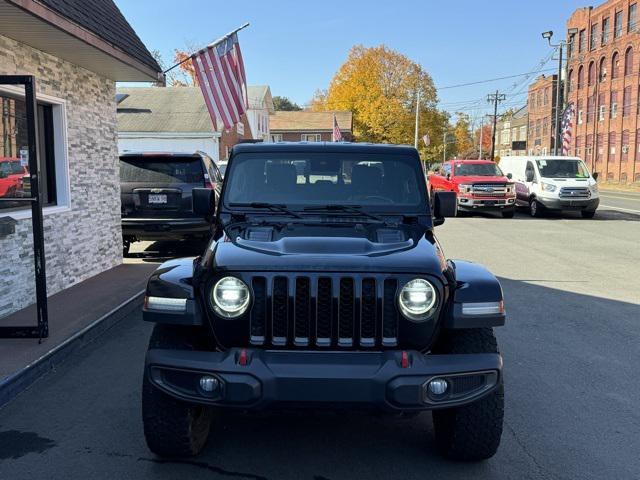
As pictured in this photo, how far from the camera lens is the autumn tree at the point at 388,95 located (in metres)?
59.2

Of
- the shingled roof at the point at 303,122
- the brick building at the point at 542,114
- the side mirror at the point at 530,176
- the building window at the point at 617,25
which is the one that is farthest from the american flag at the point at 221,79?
the brick building at the point at 542,114

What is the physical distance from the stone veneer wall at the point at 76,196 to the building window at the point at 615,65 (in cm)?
5551

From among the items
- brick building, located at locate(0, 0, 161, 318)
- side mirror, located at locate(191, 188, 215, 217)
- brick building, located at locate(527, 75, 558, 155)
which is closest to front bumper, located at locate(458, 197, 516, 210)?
brick building, located at locate(0, 0, 161, 318)

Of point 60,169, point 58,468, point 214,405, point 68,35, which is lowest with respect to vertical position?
point 58,468

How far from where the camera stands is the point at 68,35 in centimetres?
639

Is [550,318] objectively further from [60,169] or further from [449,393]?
[60,169]

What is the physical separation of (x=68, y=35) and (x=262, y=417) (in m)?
4.63

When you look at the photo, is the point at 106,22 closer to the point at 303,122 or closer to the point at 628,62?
the point at 628,62

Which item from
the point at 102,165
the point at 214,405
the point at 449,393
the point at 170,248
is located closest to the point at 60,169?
the point at 102,165

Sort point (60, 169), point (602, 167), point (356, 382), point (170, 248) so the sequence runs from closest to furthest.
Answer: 1. point (356, 382)
2. point (60, 169)
3. point (170, 248)
4. point (602, 167)

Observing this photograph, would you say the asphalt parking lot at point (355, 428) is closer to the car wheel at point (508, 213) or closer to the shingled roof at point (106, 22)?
the shingled roof at point (106, 22)

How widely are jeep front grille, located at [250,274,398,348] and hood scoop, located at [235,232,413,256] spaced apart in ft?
0.69

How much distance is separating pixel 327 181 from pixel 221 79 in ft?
29.3

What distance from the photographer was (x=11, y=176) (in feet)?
21.5
